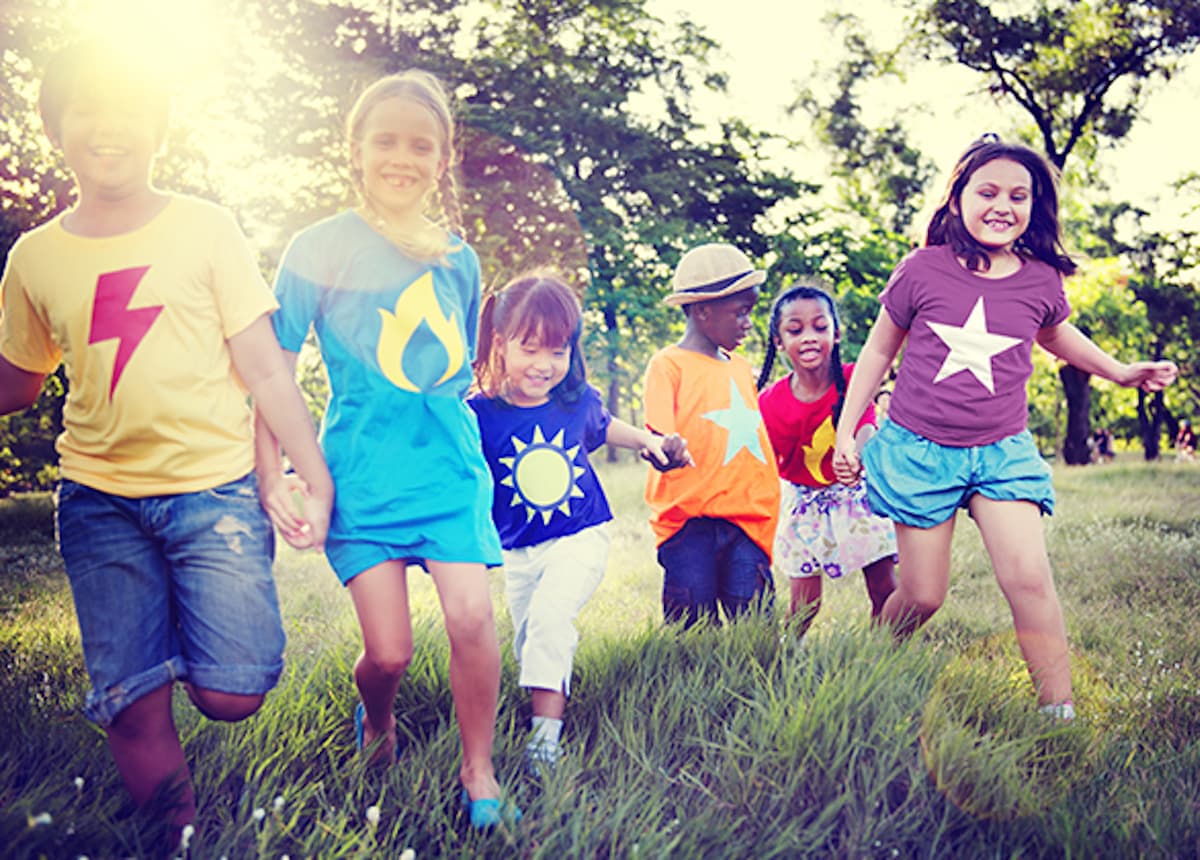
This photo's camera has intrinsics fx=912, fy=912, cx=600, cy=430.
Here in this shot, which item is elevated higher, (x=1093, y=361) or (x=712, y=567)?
(x=1093, y=361)

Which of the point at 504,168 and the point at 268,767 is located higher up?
the point at 504,168

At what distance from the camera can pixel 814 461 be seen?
4.53m

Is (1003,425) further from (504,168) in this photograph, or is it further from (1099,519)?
(504,168)

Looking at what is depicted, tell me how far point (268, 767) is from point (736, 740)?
4.43 ft

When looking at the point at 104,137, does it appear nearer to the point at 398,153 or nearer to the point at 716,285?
the point at 398,153

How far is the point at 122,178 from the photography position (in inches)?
89.6

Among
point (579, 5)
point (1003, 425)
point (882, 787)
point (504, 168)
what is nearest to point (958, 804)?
point (882, 787)

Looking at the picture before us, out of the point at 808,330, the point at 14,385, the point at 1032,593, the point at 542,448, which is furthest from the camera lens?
the point at 808,330

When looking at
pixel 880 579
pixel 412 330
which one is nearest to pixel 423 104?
pixel 412 330

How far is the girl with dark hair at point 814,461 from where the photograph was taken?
4297 mm

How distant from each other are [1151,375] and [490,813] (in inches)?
110

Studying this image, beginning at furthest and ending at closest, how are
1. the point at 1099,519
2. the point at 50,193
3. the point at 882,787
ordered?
the point at 50,193 < the point at 1099,519 < the point at 882,787

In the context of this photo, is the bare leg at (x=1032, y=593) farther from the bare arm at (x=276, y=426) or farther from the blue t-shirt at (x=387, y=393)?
the bare arm at (x=276, y=426)

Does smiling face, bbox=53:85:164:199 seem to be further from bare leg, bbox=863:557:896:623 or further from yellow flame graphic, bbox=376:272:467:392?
bare leg, bbox=863:557:896:623
